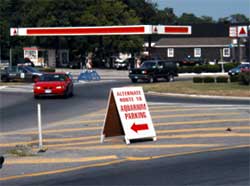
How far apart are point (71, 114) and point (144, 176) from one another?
45.7 feet

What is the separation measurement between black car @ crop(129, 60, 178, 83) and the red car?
1501 cm

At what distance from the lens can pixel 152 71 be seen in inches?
1971

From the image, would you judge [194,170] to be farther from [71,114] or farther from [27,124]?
[71,114]

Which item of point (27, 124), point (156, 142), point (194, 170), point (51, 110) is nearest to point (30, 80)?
point (51, 110)

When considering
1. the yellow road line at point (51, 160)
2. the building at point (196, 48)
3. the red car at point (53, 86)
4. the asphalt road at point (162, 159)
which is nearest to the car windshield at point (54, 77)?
the red car at point (53, 86)

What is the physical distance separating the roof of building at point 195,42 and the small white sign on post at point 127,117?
85031mm

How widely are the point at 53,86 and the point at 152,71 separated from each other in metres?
17.0

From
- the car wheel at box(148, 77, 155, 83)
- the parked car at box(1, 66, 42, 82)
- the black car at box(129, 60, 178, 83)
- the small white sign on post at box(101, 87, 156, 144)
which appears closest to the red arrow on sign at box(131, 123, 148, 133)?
the small white sign on post at box(101, 87, 156, 144)

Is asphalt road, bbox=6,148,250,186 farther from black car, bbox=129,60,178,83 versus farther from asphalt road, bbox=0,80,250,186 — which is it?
black car, bbox=129,60,178,83

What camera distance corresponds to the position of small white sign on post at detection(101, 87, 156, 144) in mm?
16391

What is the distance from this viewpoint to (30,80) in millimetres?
49969

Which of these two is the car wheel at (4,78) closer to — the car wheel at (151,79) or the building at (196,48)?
the car wheel at (151,79)

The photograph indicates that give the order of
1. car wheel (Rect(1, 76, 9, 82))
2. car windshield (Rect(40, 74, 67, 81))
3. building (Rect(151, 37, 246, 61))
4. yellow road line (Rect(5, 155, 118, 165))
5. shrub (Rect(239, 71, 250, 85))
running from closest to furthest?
yellow road line (Rect(5, 155, 118, 165)), car windshield (Rect(40, 74, 67, 81)), shrub (Rect(239, 71, 250, 85)), car wheel (Rect(1, 76, 9, 82)), building (Rect(151, 37, 246, 61))

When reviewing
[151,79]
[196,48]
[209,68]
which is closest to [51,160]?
[151,79]
